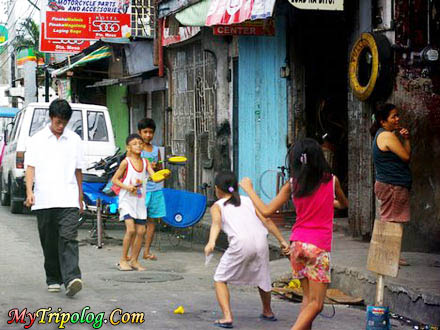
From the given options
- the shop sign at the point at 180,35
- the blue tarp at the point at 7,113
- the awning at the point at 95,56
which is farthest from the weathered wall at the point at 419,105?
the blue tarp at the point at 7,113

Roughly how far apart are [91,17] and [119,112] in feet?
9.37

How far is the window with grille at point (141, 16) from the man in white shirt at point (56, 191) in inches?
675

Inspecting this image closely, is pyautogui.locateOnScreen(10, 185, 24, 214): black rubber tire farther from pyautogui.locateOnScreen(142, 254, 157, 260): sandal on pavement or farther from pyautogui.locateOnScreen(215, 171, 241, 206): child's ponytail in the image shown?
pyautogui.locateOnScreen(215, 171, 241, 206): child's ponytail

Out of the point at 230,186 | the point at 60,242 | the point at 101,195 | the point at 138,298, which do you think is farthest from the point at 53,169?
the point at 101,195

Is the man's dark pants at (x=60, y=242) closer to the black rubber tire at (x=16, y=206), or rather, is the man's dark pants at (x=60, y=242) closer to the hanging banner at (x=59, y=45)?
the black rubber tire at (x=16, y=206)

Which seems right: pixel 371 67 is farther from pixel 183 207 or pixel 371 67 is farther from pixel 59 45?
pixel 59 45

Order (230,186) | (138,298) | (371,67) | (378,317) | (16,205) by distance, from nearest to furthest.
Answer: (378,317) < (230,186) < (138,298) < (371,67) < (16,205)

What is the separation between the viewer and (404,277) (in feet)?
28.2

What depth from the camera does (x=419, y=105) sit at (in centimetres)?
1068

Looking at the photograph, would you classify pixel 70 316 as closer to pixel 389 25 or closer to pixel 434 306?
pixel 434 306

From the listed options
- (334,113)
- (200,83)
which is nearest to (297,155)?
(334,113)

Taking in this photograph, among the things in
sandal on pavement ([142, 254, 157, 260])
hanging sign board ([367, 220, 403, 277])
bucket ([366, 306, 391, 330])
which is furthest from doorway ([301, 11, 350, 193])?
bucket ([366, 306, 391, 330])

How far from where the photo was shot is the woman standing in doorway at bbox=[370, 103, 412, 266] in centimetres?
905

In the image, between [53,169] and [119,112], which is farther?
[119,112]
